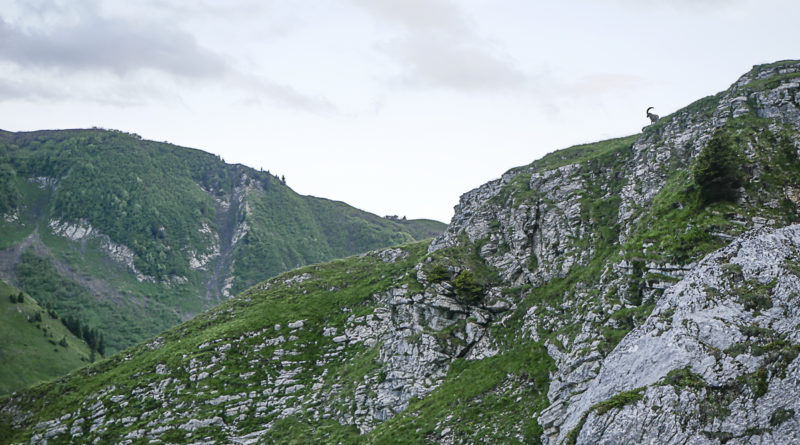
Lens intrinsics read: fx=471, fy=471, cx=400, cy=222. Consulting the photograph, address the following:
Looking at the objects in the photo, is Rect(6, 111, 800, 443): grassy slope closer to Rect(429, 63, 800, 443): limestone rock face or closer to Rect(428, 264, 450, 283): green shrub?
Rect(429, 63, 800, 443): limestone rock face

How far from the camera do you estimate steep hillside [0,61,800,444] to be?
96.6 ft

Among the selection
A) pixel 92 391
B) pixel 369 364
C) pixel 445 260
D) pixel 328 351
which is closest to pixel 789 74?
pixel 445 260

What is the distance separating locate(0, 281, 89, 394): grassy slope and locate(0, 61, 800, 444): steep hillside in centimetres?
7042

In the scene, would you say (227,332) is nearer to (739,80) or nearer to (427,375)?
(427,375)

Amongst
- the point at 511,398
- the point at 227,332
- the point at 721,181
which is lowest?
the point at 511,398

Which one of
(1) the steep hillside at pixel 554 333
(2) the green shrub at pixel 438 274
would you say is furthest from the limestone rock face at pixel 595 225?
(2) the green shrub at pixel 438 274

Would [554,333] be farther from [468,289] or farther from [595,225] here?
[595,225]

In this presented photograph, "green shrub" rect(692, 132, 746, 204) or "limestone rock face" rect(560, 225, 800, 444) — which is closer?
"limestone rock face" rect(560, 225, 800, 444)

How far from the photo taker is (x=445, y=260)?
74.2 meters

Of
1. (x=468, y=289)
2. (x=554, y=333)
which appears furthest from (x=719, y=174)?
(x=468, y=289)

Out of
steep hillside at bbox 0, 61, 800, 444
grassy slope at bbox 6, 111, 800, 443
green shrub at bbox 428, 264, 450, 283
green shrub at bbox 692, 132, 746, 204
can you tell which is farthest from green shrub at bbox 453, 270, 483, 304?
green shrub at bbox 692, 132, 746, 204

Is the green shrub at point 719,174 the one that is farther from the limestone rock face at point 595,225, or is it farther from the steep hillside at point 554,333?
the limestone rock face at point 595,225

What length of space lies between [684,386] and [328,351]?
60.7 m

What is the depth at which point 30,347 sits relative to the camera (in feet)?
520
